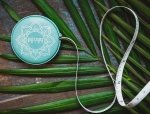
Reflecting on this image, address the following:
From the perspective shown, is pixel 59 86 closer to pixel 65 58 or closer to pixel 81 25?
pixel 65 58

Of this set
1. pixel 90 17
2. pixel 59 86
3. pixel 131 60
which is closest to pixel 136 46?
pixel 131 60

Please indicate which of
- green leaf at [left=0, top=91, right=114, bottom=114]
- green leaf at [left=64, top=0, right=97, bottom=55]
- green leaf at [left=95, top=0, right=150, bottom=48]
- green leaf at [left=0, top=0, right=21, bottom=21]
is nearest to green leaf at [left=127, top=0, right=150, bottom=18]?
green leaf at [left=95, top=0, right=150, bottom=48]

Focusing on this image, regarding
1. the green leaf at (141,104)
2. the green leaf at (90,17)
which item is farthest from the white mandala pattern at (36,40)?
the green leaf at (141,104)

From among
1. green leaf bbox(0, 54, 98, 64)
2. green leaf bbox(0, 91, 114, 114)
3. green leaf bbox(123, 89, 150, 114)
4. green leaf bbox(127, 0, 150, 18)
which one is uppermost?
green leaf bbox(127, 0, 150, 18)

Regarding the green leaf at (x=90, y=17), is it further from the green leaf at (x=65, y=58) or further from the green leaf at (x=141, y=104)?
the green leaf at (x=141, y=104)

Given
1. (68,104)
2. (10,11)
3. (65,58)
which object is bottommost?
(68,104)

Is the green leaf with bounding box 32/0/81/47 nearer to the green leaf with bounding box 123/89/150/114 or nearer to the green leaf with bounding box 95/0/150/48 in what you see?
the green leaf with bounding box 95/0/150/48
